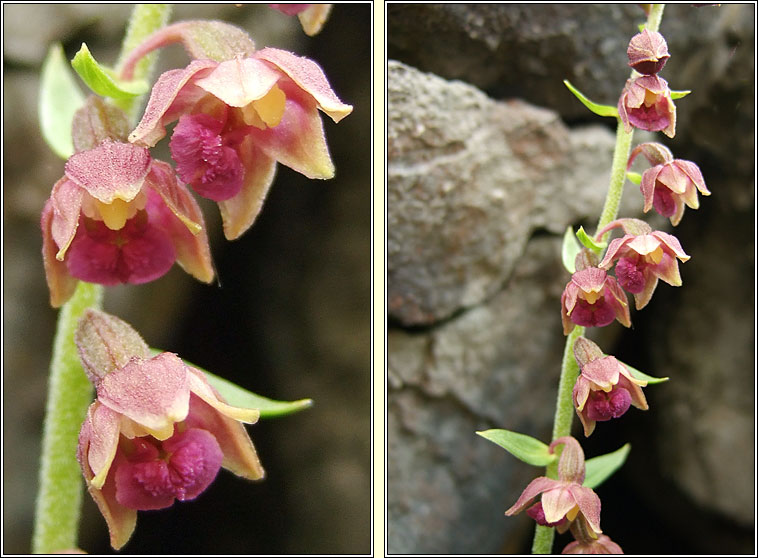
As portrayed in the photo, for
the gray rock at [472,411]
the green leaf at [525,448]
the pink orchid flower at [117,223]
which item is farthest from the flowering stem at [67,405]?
the green leaf at [525,448]

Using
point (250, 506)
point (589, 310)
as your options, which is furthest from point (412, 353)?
point (250, 506)

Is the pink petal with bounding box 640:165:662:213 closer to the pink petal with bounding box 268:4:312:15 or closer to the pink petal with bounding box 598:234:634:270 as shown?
the pink petal with bounding box 598:234:634:270

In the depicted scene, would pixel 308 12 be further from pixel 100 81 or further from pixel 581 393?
pixel 581 393

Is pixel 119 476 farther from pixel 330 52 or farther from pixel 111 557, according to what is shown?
pixel 330 52

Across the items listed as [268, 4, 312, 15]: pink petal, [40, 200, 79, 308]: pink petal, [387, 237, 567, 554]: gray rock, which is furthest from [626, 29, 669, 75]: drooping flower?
[40, 200, 79, 308]: pink petal

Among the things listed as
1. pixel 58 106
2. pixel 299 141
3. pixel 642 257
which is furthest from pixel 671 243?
pixel 58 106

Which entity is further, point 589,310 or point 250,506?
point 250,506
